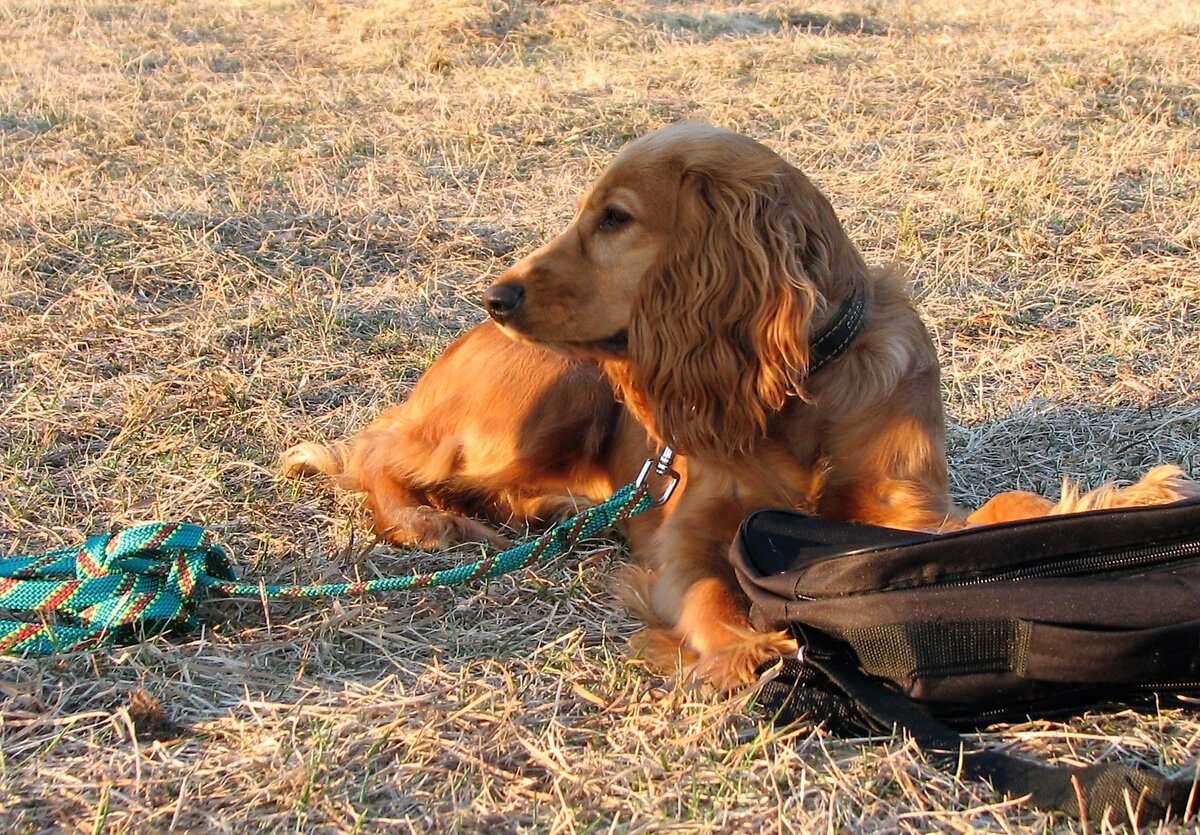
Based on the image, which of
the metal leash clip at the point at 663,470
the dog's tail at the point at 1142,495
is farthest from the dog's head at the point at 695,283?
the dog's tail at the point at 1142,495

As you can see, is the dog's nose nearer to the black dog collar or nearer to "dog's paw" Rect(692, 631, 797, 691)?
the black dog collar

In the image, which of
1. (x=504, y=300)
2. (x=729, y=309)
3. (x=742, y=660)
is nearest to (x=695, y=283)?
(x=729, y=309)

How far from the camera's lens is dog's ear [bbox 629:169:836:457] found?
8.34 ft

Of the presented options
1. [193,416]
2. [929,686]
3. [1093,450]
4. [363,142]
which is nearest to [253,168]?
[363,142]

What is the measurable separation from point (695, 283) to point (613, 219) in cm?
26

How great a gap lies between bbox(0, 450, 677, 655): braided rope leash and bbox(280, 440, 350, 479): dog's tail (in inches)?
28.7

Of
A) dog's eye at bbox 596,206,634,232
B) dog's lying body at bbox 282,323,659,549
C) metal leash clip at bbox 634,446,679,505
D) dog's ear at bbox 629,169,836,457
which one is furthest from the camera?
dog's lying body at bbox 282,323,659,549

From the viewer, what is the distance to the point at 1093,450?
3.48 meters

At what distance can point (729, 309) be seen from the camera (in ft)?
8.46

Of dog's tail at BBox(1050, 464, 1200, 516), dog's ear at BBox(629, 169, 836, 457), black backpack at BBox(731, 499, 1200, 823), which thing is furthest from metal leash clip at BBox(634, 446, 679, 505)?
dog's tail at BBox(1050, 464, 1200, 516)

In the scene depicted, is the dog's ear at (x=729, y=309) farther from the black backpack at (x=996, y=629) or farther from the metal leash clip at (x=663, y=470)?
the black backpack at (x=996, y=629)

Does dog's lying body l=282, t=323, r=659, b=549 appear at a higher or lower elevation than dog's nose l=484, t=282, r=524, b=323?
lower

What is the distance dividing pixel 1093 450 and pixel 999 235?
5.53ft

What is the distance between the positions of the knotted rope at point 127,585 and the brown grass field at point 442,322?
Answer: 0.06m
